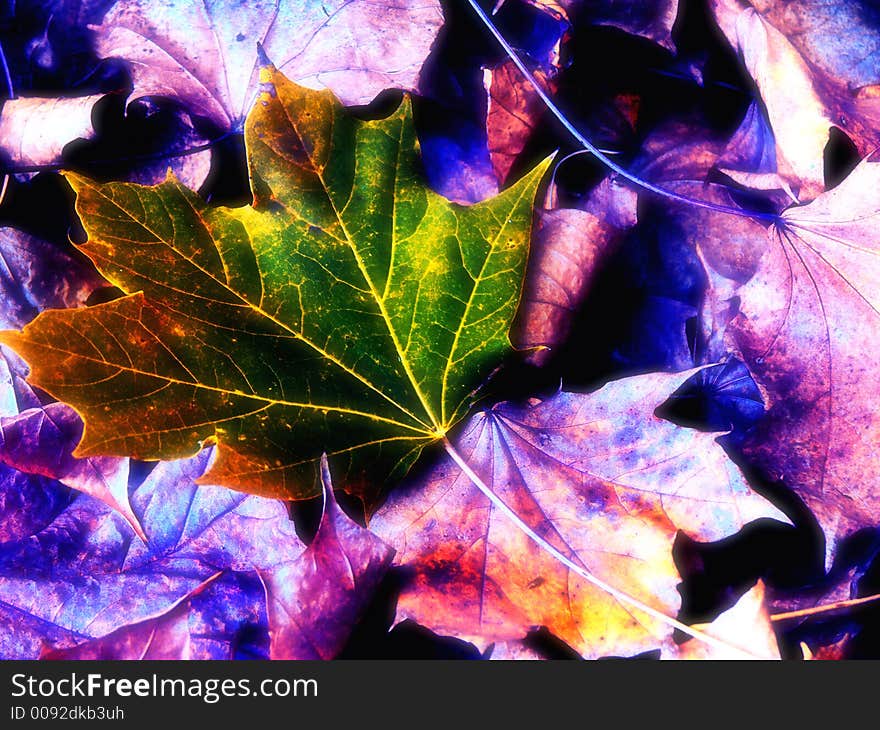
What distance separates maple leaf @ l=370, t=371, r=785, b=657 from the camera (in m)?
0.99

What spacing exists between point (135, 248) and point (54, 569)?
673 mm

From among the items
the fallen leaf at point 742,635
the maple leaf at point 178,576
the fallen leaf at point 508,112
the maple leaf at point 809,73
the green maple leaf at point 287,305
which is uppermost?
the maple leaf at point 809,73

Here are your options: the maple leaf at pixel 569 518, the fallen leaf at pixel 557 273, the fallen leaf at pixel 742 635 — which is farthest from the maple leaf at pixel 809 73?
the fallen leaf at pixel 742 635

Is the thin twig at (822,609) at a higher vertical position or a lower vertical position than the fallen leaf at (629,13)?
lower

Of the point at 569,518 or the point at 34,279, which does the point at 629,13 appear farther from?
the point at 34,279

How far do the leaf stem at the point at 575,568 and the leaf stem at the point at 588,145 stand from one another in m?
0.62

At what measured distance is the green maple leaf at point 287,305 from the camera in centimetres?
90

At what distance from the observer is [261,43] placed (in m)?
1.17

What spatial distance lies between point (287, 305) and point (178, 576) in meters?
0.57

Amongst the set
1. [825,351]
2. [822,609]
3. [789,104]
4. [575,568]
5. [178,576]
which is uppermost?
[789,104]


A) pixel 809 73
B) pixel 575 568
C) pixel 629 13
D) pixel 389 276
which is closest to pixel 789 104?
pixel 809 73

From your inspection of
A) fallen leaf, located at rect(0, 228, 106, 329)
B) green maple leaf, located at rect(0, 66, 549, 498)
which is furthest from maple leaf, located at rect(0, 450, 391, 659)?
fallen leaf, located at rect(0, 228, 106, 329)

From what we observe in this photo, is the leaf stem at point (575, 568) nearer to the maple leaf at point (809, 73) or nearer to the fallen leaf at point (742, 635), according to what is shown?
the fallen leaf at point (742, 635)

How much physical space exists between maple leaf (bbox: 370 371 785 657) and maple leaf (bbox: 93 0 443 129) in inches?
26.4
